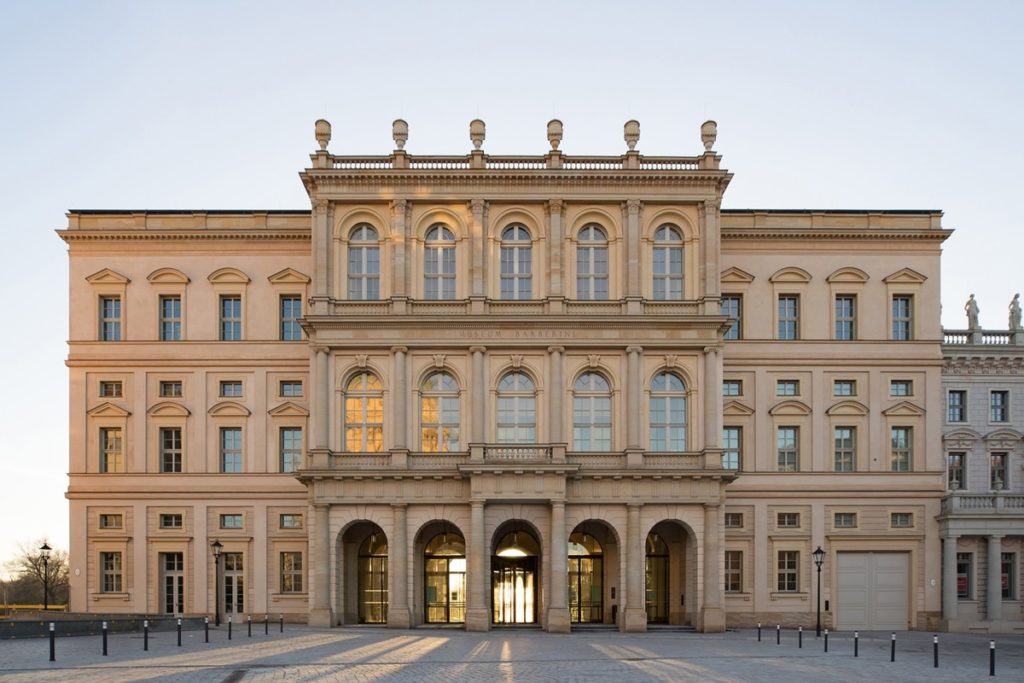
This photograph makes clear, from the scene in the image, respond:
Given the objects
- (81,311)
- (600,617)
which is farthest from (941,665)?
(81,311)

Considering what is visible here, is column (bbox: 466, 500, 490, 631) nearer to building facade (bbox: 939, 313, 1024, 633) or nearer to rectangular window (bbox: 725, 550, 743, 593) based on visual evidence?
rectangular window (bbox: 725, 550, 743, 593)

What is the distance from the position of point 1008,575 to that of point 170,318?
144 ft

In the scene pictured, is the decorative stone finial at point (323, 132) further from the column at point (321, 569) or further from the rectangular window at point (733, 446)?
the rectangular window at point (733, 446)

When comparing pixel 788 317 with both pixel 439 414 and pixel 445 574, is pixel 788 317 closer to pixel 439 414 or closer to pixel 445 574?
pixel 439 414

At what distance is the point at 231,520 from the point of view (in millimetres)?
53625

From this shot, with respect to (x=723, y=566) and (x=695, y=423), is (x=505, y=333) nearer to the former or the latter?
(x=695, y=423)

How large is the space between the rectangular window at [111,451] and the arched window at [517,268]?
2075 cm

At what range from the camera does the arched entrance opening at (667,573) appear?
5119cm

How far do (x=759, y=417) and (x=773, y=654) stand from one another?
20.2 m

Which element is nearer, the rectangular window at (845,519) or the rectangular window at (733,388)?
the rectangular window at (845,519)

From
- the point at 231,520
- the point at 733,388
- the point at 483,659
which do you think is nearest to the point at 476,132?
the point at 733,388

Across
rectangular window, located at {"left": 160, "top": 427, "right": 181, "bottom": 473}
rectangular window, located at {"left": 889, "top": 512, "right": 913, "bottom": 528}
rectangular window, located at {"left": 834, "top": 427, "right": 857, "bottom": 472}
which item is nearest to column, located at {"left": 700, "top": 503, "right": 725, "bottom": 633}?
rectangular window, located at {"left": 834, "top": 427, "right": 857, "bottom": 472}

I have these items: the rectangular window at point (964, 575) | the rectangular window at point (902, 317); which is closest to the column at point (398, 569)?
the rectangular window at point (902, 317)

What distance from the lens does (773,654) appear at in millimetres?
35531
